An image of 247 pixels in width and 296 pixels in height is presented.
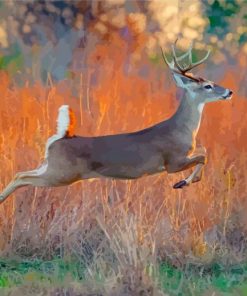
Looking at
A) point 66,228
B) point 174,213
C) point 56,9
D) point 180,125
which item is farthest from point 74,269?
point 56,9

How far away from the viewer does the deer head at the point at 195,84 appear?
5152 mm

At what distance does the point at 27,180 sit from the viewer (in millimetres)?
5168

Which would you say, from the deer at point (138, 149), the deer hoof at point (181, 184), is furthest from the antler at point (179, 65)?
the deer hoof at point (181, 184)

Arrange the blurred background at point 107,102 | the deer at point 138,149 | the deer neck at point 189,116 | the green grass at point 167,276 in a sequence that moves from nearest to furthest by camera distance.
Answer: the green grass at point 167,276 < the deer at point 138,149 < the deer neck at point 189,116 < the blurred background at point 107,102

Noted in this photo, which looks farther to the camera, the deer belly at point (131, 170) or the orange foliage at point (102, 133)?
the orange foliage at point (102, 133)

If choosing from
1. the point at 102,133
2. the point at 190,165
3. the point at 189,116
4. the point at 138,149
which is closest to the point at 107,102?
the point at 102,133

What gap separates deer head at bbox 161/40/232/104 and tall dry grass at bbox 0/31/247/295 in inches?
9.0

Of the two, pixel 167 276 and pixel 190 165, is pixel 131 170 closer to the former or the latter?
pixel 190 165

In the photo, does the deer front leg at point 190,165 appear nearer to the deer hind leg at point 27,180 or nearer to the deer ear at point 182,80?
the deer ear at point 182,80

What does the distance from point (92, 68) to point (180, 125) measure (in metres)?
0.65

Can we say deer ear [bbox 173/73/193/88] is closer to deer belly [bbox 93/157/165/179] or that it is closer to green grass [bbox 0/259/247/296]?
deer belly [bbox 93/157/165/179]

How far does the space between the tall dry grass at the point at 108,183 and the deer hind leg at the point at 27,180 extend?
19 centimetres

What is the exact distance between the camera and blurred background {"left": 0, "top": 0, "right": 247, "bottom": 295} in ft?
17.6

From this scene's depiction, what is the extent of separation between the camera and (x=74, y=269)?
17.0 ft
